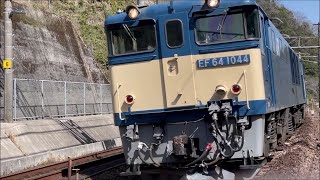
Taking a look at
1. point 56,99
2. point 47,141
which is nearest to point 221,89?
point 47,141

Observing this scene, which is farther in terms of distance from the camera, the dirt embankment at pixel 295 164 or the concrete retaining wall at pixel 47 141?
the concrete retaining wall at pixel 47 141

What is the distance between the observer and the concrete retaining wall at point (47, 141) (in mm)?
12727

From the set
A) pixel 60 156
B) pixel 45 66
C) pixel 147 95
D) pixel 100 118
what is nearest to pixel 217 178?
pixel 147 95

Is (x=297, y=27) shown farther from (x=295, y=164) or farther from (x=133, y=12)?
(x=133, y=12)

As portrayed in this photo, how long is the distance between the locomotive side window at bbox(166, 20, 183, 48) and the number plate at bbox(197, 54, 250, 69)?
1.84ft

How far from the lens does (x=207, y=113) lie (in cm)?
873

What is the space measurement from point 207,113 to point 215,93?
387 mm

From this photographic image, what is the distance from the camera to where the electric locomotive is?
8.57 meters

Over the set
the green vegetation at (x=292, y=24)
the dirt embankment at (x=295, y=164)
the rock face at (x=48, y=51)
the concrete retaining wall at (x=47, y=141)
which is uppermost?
the green vegetation at (x=292, y=24)

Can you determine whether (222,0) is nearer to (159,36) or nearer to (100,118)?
(159,36)

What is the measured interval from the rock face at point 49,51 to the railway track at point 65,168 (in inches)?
290

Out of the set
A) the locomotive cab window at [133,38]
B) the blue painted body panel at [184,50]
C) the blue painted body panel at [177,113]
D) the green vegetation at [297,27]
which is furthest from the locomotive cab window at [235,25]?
the green vegetation at [297,27]

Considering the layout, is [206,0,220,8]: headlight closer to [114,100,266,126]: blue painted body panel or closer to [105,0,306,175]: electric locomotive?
[105,0,306,175]: electric locomotive

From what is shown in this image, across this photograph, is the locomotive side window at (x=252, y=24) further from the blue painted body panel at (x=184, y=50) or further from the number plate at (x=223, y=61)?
the number plate at (x=223, y=61)
